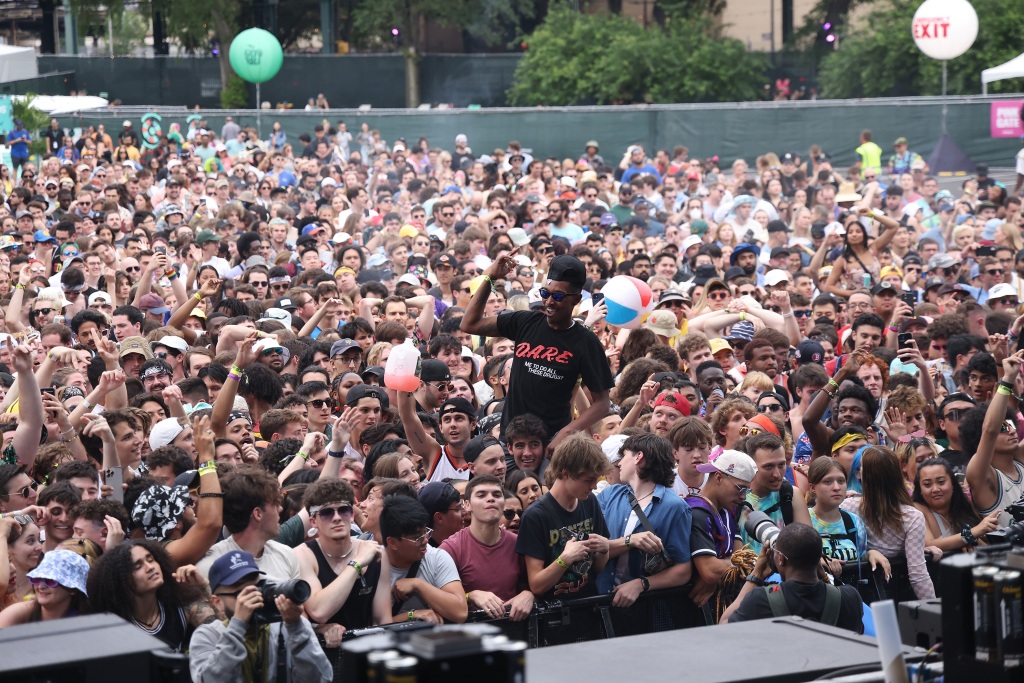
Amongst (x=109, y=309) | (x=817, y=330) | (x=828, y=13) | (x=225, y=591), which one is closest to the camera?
(x=225, y=591)

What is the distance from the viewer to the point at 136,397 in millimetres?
8117

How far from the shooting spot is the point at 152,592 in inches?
202

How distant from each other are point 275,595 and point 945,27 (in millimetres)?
21841

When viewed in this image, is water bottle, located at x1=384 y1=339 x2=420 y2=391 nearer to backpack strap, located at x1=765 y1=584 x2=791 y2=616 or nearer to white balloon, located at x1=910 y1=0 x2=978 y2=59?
backpack strap, located at x1=765 y1=584 x2=791 y2=616

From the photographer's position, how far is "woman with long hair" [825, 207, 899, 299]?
1354 cm

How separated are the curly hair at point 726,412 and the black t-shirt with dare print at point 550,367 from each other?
0.84m

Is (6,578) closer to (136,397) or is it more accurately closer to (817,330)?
(136,397)

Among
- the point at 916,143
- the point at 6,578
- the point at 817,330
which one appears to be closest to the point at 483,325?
the point at 6,578

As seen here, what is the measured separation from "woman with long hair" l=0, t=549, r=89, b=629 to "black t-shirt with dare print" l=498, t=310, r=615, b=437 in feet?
9.64

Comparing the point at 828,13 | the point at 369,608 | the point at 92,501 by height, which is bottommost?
the point at 369,608

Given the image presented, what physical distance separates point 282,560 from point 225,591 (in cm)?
62

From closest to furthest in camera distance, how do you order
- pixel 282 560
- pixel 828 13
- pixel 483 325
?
pixel 282 560, pixel 483 325, pixel 828 13

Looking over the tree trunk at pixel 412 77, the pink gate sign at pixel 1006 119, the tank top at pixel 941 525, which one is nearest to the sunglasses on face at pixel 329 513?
the tank top at pixel 941 525

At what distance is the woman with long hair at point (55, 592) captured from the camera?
5070 mm
